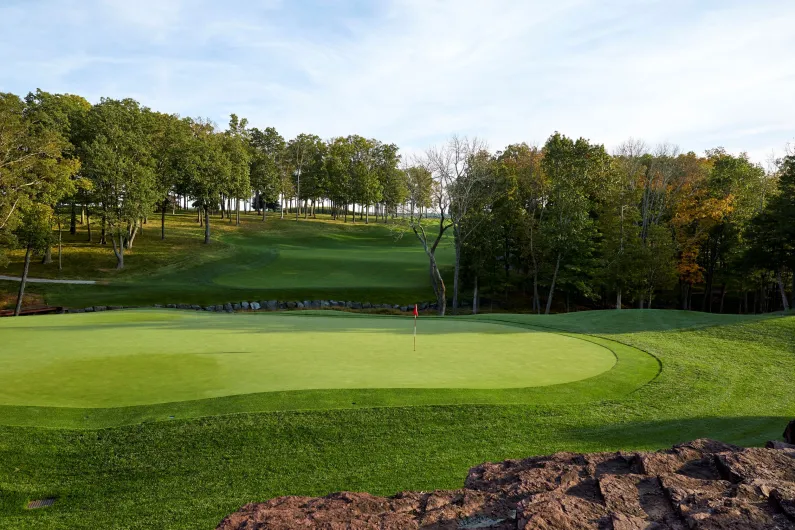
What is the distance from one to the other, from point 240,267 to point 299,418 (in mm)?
38426

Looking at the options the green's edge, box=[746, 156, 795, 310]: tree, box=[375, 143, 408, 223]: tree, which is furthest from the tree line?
box=[375, 143, 408, 223]: tree

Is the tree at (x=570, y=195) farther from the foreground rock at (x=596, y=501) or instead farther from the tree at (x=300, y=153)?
the tree at (x=300, y=153)

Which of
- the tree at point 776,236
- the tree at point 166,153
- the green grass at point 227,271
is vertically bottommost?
the green grass at point 227,271

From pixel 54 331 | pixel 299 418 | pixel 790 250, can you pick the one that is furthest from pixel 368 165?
pixel 299 418

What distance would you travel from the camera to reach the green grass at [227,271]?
34.6m

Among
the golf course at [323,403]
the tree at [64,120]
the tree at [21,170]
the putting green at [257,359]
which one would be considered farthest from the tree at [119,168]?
the putting green at [257,359]

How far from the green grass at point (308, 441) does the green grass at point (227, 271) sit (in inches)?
1078

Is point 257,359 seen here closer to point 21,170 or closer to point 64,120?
point 21,170

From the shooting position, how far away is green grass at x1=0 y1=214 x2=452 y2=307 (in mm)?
34625

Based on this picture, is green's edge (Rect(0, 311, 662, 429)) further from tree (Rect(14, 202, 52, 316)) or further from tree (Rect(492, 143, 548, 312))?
tree (Rect(14, 202, 52, 316))

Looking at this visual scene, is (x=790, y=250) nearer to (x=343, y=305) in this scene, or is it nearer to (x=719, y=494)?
(x=343, y=305)

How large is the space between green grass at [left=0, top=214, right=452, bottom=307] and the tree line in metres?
2.12

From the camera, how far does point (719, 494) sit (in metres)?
2.91

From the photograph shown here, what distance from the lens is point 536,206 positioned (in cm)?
4147
